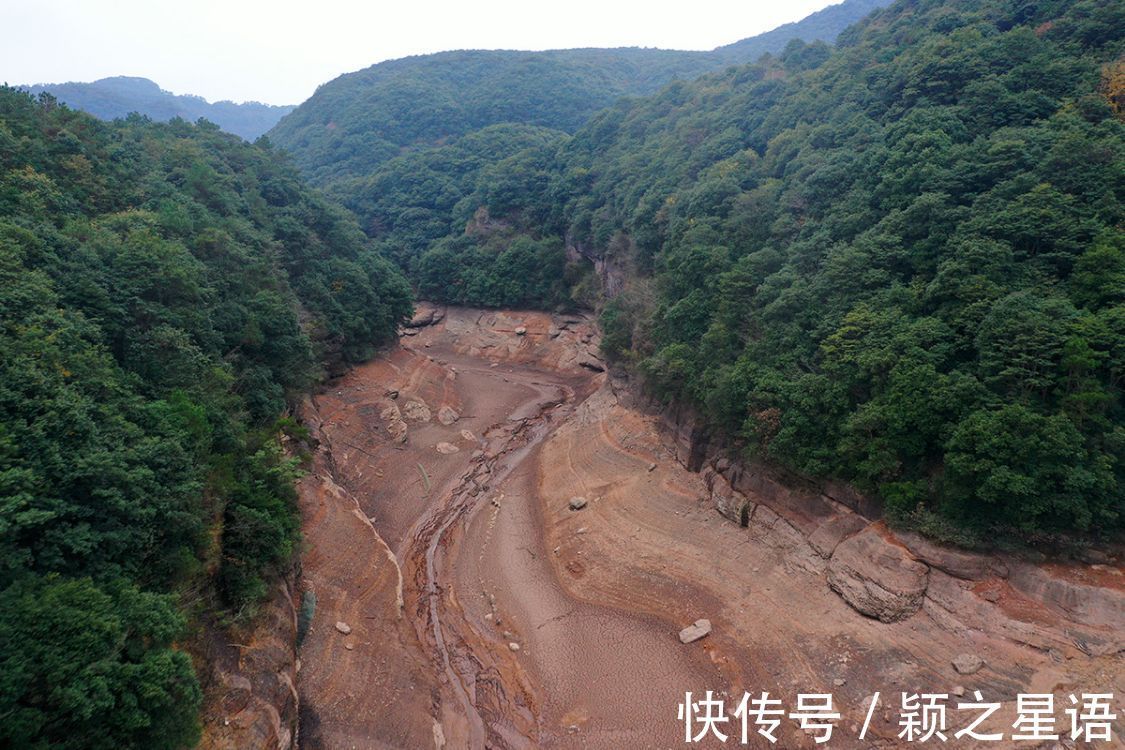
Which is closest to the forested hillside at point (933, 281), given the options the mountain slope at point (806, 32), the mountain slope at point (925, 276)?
the mountain slope at point (925, 276)

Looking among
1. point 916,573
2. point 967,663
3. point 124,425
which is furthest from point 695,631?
point 124,425

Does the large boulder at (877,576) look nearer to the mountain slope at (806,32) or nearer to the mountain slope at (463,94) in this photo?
the mountain slope at (463,94)

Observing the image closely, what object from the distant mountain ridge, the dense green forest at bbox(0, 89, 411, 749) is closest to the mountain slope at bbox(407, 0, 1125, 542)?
the dense green forest at bbox(0, 89, 411, 749)

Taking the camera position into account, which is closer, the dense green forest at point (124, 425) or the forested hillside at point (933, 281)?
the dense green forest at point (124, 425)

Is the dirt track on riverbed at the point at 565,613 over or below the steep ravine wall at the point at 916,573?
below

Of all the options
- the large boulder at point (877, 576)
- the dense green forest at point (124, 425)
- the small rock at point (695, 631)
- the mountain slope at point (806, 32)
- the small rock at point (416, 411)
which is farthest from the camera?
the mountain slope at point (806, 32)

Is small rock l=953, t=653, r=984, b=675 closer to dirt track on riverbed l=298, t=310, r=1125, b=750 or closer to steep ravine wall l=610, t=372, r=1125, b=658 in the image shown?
dirt track on riverbed l=298, t=310, r=1125, b=750

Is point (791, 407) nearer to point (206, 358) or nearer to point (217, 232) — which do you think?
A: point (206, 358)
